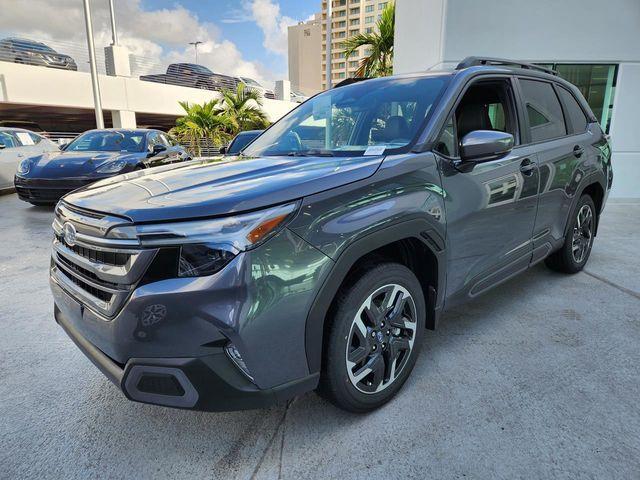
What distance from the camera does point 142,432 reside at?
206 centimetres

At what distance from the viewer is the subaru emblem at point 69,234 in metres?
1.85

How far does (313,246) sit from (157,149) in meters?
7.48

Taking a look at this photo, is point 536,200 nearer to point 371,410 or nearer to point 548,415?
point 548,415

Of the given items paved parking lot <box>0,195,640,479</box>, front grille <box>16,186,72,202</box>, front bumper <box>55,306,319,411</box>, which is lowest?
paved parking lot <box>0,195,640,479</box>

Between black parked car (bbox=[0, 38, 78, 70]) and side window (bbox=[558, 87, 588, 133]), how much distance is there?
69.4ft

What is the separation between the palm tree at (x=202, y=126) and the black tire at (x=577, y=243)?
49.7ft

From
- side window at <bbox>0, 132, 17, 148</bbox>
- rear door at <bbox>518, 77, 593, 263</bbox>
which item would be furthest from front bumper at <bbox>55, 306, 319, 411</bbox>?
side window at <bbox>0, 132, 17, 148</bbox>

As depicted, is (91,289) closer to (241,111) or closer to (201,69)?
(241,111)

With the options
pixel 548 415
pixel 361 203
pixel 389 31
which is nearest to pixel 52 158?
pixel 361 203

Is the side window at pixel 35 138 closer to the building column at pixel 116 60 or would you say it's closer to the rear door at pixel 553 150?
the rear door at pixel 553 150

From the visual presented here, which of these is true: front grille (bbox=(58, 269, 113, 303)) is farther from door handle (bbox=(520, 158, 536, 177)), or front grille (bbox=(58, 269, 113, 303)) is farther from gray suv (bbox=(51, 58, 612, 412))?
door handle (bbox=(520, 158, 536, 177))

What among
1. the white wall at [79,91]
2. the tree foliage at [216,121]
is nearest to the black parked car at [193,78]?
the white wall at [79,91]

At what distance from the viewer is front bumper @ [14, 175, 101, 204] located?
7.01m

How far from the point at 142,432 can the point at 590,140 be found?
403 centimetres
